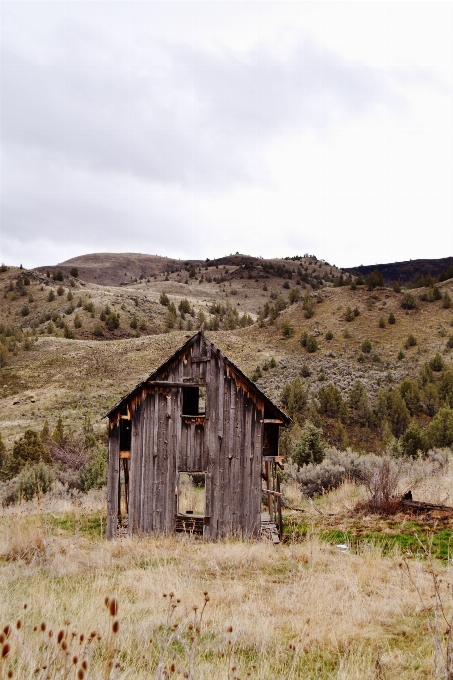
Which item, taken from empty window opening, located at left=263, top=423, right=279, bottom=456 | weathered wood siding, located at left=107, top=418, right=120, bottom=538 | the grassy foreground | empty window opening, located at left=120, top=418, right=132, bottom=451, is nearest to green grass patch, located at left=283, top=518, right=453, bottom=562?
the grassy foreground

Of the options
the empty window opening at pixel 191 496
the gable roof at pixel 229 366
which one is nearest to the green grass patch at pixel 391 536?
the gable roof at pixel 229 366

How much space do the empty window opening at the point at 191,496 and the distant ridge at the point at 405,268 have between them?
4889 inches

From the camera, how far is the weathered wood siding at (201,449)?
13.9 m

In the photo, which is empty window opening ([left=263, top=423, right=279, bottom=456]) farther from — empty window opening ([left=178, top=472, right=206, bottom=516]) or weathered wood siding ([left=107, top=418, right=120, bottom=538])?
weathered wood siding ([left=107, top=418, right=120, bottom=538])

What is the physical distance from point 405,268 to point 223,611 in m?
152

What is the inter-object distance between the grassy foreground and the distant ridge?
13705cm

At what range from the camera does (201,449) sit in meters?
14.1

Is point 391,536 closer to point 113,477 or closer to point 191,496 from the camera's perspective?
point 113,477

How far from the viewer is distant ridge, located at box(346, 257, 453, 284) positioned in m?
143

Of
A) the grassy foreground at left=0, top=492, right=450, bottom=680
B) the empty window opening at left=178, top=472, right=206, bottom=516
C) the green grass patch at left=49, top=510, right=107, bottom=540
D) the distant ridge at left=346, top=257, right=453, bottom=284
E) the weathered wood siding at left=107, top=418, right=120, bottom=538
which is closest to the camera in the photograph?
the grassy foreground at left=0, top=492, right=450, bottom=680

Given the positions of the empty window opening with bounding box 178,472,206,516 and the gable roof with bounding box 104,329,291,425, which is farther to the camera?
the empty window opening with bounding box 178,472,206,516

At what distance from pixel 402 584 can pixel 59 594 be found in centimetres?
550

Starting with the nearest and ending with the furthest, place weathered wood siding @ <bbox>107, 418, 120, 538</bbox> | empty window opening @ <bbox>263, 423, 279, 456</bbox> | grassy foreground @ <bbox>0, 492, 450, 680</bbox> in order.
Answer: grassy foreground @ <bbox>0, 492, 450, 680</bbox>, weathered wood siding @ <bbox>107, 418, 120, 538</bbox>, empty window opening @ <bbox>263, 423, 279, 456</bbox>

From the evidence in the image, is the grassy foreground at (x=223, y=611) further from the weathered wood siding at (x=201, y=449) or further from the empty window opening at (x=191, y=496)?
the empty window opening at (x=191, y=496)
